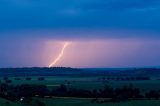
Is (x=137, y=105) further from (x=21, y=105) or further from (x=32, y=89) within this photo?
(x=32, y=89)

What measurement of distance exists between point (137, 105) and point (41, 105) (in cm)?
1652

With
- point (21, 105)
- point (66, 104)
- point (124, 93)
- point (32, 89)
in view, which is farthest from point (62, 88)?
point (21, 105)

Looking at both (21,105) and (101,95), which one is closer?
(21,105)

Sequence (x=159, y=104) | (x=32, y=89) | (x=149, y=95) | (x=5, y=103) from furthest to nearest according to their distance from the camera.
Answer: (x=32, y=89) < (x=149, y=95) < (x=159, y=104) < (x=5, y=103)

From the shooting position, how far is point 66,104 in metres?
88.6

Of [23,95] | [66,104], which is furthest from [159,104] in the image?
[23,95]

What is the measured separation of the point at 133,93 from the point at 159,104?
26242 mm

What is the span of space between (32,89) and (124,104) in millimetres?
35762

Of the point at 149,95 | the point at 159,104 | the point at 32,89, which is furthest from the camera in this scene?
the point at 32,89

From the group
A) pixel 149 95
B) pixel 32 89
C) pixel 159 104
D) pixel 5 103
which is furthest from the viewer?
pixel 32 89

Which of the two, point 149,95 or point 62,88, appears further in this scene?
point 62,88

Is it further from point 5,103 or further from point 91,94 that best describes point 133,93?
point 5,103

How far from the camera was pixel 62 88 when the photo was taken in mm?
124188

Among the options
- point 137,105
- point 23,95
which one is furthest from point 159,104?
point 23,95
